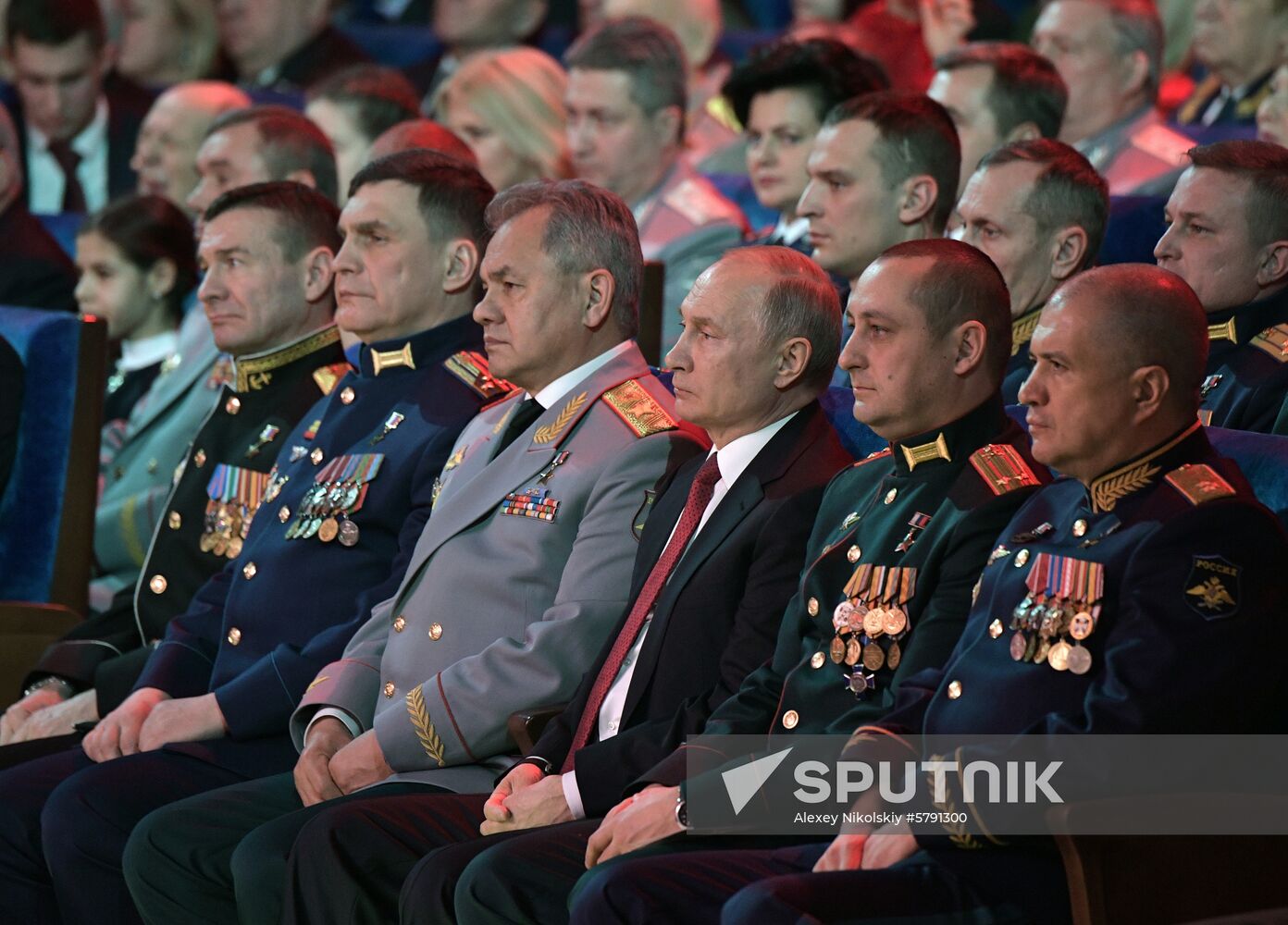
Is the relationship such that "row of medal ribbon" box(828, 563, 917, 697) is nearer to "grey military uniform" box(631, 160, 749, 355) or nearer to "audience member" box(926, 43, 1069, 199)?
"audience member" box(926, 43, 1069, 199)

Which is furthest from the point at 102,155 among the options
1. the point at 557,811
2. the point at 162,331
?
the point at 557,811

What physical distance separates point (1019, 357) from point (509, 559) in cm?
91

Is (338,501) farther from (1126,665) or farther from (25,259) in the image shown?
(25,259)

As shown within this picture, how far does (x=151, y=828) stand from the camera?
3.01 m

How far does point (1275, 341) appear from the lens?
2.96 metres

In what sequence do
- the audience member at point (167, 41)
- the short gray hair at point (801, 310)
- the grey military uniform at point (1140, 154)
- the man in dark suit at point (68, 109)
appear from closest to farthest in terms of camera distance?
the short gray hair at point (801, 310), the grey military uniform at point (1140, 154), the man in dark suit at point (68, 109), the audience member at point (167, 41)

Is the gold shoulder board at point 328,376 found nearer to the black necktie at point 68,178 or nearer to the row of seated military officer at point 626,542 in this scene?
the row of seated military officer at point 626,542

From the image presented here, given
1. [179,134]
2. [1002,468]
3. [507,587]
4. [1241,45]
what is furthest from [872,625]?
[179,134]

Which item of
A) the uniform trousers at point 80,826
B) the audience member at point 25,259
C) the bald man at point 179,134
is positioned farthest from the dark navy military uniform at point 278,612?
the bald man at point 179,134

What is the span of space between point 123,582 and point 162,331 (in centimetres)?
71

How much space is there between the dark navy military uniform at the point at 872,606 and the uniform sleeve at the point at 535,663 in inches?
11.3

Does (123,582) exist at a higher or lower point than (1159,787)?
lower

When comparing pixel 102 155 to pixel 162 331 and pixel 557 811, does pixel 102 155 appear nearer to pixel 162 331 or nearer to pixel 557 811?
pixel 162 331

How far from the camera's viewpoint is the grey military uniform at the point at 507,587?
9.62 ft
